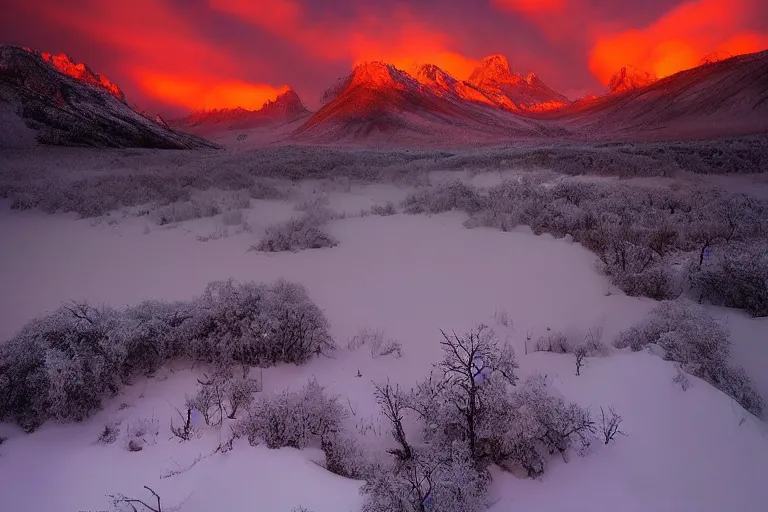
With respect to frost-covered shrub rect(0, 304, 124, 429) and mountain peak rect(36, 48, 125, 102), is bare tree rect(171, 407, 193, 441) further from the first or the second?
mountain peak rect(36, 48, 125, 102)

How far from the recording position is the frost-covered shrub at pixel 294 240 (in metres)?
7.69

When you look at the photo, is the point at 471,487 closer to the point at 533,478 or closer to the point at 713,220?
the point at 533,478

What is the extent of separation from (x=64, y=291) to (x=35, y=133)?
93.8 feet

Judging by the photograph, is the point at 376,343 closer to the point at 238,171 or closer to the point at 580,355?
the point at 580,355

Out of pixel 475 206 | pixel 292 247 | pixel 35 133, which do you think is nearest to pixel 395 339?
pixel 292 247

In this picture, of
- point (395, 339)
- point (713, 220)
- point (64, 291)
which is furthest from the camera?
point (713, 220)

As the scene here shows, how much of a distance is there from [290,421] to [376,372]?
4.34 feet

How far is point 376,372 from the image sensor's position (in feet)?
14.1

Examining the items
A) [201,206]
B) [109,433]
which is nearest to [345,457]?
[109,433]

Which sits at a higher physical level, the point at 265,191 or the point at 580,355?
the point at 265,191

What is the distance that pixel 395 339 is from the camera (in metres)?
4.96

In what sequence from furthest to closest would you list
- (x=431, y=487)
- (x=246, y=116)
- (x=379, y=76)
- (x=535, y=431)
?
1. (x=246, y=116)
2. (x=379, y=76)
3. (x=535, y=431)
4. (x=431, y=487)

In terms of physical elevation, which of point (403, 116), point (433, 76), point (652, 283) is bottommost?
point (652, 283)

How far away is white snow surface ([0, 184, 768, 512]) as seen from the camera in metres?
A: 2.73
